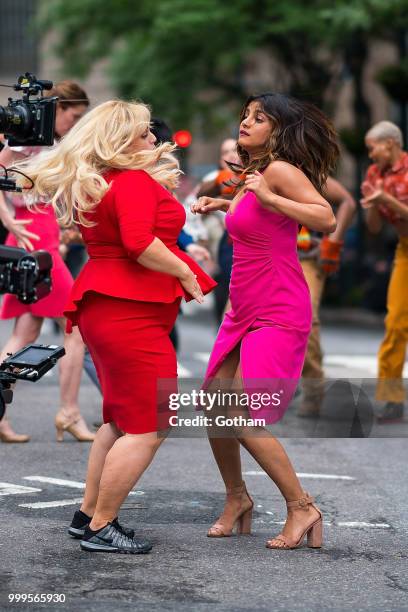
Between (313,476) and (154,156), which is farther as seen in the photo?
(313,476)

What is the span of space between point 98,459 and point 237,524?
2.35ft

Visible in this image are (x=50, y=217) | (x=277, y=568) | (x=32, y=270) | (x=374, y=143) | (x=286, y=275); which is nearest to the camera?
(x=32, y=270)

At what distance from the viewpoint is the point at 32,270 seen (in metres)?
5.02

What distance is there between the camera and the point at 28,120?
5.58m

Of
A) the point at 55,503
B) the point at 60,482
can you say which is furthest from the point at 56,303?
the point at 55,503

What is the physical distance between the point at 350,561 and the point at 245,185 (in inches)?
60.7

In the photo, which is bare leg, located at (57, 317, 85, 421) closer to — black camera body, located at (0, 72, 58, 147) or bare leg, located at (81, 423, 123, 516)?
bare leg, located at (81, 423, 123, 516)

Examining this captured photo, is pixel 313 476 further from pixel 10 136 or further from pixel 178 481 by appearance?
pixel 10 136

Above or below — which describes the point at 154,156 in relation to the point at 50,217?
above

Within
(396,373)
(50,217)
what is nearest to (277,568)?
(50,217)

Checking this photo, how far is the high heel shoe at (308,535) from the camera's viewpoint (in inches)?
225

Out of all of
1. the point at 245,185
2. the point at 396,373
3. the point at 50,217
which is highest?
the point at 245,185

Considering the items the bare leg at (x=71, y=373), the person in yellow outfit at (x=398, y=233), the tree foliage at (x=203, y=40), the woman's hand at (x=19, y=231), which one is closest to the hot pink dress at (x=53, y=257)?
the bare leg at (x=71, y=373)

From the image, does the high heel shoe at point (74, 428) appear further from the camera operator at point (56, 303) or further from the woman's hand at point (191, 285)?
the woman's hand at point (191, 285)
